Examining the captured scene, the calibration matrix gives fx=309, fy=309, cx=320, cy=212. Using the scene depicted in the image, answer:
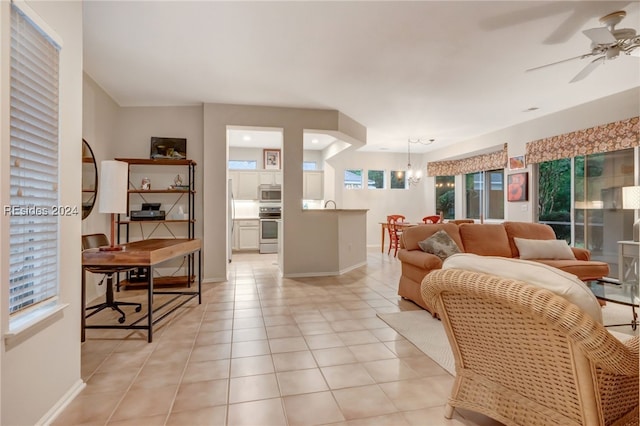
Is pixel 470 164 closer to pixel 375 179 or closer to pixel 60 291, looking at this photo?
pixel 375 179

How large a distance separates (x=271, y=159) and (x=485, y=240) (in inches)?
226

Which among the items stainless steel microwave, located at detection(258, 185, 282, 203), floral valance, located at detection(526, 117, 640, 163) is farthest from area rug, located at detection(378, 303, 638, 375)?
stainless steel microwave, located at detection(258, 185, 282, 203)

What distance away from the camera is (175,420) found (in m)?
1.60

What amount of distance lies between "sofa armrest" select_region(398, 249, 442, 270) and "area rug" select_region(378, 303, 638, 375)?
0.51 m

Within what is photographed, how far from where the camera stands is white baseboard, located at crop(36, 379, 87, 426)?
5.02 feet

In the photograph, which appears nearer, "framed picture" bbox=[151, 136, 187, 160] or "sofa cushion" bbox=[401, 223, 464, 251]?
"sofa cushion" bbox=[401, 223, 464, 251]

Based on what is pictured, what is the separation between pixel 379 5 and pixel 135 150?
155 inches

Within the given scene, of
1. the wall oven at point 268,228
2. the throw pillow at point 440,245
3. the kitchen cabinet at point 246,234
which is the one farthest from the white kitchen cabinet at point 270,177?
the throw pillow at point 440,245

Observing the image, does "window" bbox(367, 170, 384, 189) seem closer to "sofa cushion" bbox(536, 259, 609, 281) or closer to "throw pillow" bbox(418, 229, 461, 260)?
"throw pillow" bbox(418, 229, 461, 260)

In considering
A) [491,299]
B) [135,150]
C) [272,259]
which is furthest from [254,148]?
[491,299]

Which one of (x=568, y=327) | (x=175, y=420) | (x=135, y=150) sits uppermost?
(x=135, y=150)

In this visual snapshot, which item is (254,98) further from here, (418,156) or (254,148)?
(418,156)

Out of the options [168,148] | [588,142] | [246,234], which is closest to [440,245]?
[588,142]

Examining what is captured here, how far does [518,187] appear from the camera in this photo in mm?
5840
